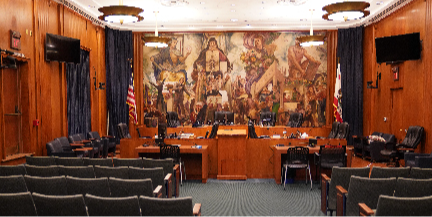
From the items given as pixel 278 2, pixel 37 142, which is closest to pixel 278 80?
pixel 278 2

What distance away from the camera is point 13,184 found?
4.48 meters

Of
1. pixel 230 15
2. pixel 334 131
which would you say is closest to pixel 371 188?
pixel 334 131

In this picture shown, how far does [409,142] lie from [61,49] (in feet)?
34.8

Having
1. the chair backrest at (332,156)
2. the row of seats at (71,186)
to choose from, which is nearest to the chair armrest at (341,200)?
the row of seats at (71,186)

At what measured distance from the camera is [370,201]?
448 cm

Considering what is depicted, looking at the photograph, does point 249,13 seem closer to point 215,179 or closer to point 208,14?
point 208,14

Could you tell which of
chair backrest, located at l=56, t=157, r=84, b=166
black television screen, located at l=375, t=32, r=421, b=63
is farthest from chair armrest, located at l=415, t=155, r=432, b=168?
chair backrest, located at l=56, t=157, r=84, b=166

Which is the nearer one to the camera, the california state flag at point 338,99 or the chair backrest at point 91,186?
the chair backrest at point 91,186

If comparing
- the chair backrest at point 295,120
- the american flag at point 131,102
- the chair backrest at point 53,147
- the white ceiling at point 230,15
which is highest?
the white ceiling at point 230,15

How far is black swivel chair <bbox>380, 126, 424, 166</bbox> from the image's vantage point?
9.66m

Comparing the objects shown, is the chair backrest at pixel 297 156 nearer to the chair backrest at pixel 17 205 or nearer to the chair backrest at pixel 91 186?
the chair backrest at pixel 91 186

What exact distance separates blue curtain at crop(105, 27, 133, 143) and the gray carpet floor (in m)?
7.20

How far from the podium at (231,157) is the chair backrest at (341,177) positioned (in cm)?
337

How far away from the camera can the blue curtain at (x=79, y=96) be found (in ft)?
37.0
